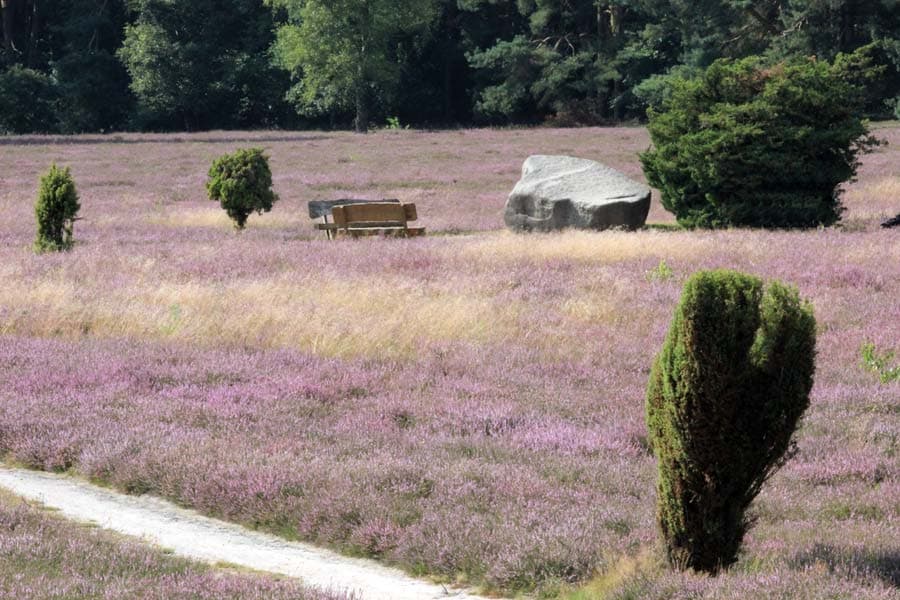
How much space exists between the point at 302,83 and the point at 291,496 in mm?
71824

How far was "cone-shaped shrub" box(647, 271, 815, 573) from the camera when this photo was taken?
5875 millimetres

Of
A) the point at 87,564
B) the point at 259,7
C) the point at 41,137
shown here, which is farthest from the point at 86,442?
the point at 259,7

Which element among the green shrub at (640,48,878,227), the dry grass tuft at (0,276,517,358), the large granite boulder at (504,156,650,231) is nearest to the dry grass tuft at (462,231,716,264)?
the large granite boulder at (504,156,650,231)

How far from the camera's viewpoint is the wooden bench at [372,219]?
80.8 feet

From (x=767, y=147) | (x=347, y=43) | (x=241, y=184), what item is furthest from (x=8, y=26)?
(x=767, y=147)

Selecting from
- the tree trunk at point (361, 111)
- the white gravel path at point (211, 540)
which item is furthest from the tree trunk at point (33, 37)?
the white gravel path at point (211, 540)

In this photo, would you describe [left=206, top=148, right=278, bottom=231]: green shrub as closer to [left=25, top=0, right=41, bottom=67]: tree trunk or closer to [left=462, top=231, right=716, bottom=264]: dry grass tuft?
[left=462, top=231, right=716, bottom=264]: dry grass tuft

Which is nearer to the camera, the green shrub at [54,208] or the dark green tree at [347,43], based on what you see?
the green shrub at [54,208]

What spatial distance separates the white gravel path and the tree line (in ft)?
195

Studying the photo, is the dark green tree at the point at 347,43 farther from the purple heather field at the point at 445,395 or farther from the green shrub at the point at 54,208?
the green shrub at the point at 54,208

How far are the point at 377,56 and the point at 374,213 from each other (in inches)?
2023

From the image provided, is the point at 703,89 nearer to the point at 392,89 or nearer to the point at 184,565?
the point at 184,565

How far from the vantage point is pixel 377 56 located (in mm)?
74438

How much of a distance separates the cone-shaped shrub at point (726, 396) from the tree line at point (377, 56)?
60436 mm
